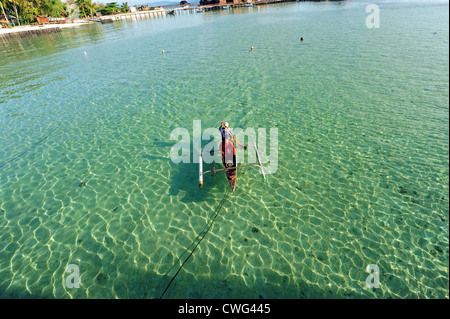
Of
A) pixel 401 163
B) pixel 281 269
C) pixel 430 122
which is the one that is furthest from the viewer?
pixel 430 122

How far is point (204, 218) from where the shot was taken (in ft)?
32.8

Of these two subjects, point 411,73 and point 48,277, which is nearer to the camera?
point 48,277

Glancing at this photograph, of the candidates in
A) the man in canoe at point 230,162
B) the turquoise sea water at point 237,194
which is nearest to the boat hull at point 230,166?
the man in canoe at point 230,162

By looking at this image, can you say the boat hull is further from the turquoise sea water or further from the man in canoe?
the turquoise sea water

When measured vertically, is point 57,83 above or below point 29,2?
below

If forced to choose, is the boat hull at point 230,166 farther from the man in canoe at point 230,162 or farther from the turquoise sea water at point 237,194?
the turquoise sea water at point 237,194

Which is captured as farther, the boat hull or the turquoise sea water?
the boat hull

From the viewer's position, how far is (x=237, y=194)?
11031 mm

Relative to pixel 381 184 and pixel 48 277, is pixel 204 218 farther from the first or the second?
pixel 381 184

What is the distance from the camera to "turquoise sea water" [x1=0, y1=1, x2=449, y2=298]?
797cm

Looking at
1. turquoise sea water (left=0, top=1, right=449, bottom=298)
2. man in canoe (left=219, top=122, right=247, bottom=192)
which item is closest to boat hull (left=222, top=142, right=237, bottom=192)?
man in canoe (left=219, top=122, right=247, bottom=192)

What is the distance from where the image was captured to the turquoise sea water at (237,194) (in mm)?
7969

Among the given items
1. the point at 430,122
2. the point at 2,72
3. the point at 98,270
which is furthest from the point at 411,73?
the point at 2,72

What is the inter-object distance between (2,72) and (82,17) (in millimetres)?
127756
